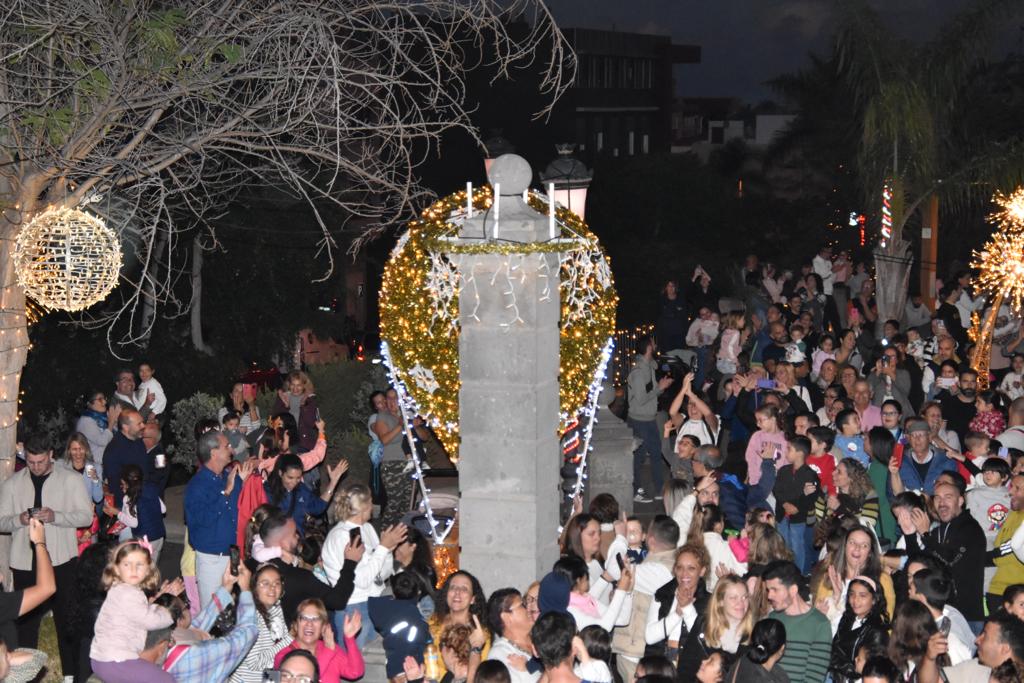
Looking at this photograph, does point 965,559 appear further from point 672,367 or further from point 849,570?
point 672,367

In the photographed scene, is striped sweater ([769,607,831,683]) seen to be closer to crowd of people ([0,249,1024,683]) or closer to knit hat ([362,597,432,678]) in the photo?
crowd of people ([0,249,1024,683])

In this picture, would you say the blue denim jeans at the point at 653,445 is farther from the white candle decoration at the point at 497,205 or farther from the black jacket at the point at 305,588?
the black jacket at the point at 305,588

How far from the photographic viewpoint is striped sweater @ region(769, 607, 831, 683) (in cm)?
822

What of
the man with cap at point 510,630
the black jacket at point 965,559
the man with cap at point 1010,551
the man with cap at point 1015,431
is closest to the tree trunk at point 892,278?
the man with cap at point 1015,431

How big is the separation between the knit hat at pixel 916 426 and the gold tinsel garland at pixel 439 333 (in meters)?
2.73

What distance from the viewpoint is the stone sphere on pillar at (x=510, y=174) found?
10312mm

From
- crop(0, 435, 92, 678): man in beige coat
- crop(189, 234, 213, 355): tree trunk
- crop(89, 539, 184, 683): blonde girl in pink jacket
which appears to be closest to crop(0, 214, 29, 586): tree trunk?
crop(0, 435, 92, 678): man in beige coat

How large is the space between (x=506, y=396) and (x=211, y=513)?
97.0 inches

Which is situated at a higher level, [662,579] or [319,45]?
[319,45]

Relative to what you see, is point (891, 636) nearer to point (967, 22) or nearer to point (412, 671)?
point (412, 671)

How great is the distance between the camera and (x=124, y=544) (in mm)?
8078

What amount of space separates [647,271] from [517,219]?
2386 cm

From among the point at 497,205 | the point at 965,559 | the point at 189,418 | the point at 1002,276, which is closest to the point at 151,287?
the point at 497,205

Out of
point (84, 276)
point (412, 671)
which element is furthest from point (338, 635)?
point (84, 276)
